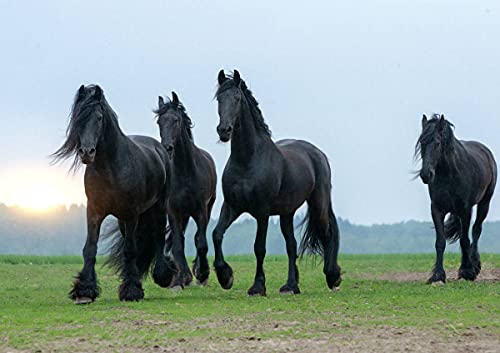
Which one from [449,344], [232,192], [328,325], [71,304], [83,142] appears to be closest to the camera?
[449,344]

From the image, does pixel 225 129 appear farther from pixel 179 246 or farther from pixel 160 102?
pixel 179 246

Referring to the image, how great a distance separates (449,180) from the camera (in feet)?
50.2

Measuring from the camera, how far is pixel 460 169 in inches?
607

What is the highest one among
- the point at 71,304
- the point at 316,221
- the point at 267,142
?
the point at 267,142

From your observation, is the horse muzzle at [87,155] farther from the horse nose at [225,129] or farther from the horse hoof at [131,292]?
the horse hoof at [131,292]

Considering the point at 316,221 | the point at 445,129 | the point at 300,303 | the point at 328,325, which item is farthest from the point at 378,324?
the point at 445,129

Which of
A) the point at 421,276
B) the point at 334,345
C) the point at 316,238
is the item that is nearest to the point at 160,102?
the point at 316,238

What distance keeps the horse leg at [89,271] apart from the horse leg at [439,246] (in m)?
5.66

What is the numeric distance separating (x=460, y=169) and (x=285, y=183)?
384 cm

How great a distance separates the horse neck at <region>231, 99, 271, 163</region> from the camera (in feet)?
41.2

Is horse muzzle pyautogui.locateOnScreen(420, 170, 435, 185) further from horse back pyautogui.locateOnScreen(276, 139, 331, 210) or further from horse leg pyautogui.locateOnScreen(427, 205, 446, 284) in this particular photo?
horse back pyautogui.locateOnScreen(276, 139, 331, 210)

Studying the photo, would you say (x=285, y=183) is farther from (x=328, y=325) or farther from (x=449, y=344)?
(x=449, y=344)

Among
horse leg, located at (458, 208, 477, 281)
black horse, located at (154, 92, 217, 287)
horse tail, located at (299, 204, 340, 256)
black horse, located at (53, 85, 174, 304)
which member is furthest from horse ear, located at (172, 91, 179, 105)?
→ horse leg, located at (458, 208, 477, 281)

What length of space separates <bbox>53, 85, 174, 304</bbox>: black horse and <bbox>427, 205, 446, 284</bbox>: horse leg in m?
4.73
